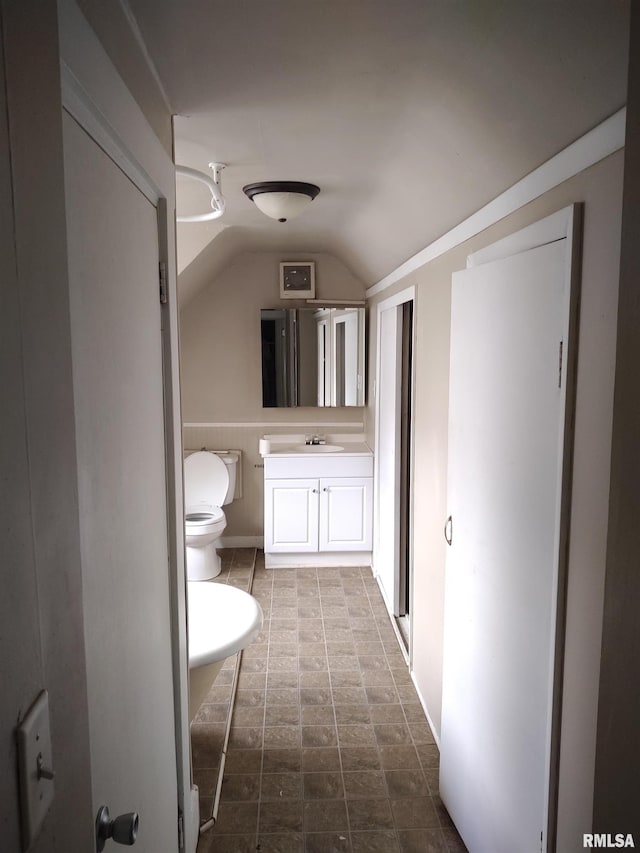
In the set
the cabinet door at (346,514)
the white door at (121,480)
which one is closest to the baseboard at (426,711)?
the white door at (121,480)

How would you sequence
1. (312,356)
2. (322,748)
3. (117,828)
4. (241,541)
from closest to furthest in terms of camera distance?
(117,828), (322,748), (312,356), (241,541)

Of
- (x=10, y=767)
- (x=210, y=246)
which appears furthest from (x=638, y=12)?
(x=210, y=246)

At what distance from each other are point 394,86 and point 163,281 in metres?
0.76

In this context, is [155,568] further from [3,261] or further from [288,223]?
[288,223]

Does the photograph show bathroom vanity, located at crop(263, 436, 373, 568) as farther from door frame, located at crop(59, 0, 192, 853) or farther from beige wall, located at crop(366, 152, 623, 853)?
beige wall, located at crop(366, 152, 623, 853)

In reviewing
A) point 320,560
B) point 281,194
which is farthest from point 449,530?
point 320,560

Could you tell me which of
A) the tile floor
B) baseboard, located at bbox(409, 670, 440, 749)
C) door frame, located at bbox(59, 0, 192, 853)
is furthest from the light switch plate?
baseboard, located at bbox(409, 670, 440, 749)

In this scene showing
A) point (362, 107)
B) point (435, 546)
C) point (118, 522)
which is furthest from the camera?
point (435, 546)

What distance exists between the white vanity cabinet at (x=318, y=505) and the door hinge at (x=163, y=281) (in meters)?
2.87

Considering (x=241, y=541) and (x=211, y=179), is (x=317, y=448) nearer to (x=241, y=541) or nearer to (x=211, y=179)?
(x=241, y=541)

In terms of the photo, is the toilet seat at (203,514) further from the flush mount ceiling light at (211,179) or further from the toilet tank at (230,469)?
the flush mount ceiling light at (211,179)

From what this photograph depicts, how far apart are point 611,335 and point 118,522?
1.00 metres

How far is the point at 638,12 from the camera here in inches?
27.1

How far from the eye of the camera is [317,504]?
4.40 metres
